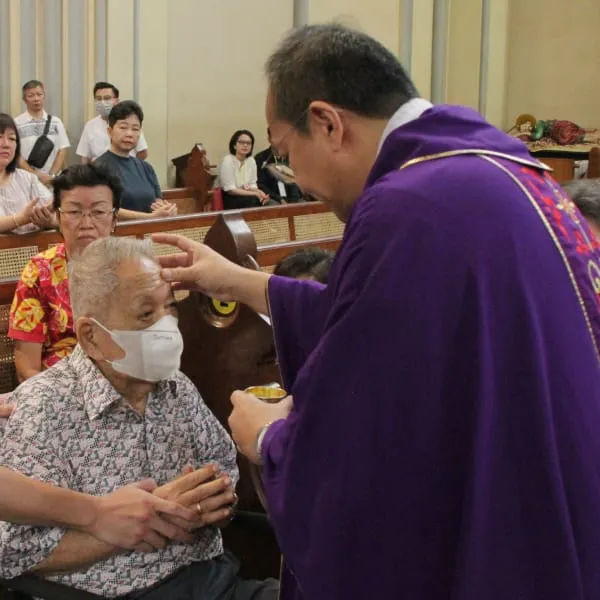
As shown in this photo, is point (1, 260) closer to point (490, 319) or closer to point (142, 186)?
point (142, 186)

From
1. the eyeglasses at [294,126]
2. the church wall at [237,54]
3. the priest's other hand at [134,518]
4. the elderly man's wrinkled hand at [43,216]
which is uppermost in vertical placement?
the church wall at [237,54]

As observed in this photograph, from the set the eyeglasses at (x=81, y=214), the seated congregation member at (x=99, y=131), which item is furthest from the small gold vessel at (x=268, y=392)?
the seated congregation member at (x=99, y=131)

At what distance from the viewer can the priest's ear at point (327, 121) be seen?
168cm

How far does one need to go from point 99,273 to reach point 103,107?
20.3 ft

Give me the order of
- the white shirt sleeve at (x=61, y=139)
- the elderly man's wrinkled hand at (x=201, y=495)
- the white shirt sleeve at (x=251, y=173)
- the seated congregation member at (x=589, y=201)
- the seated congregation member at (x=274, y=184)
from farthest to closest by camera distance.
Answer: the seated congregation member at (x=274, y=184) → the white shirt sleeve at (x=251, y=173) → the white shirt sleeve at (x=61, y=139) → the seated congregation member at (x=589, y=201) → the elderly man's wrinkled hand at (x=201, y=495)

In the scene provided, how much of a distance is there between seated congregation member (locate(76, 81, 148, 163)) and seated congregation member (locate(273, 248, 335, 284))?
536cm

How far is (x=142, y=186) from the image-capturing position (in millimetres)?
6711

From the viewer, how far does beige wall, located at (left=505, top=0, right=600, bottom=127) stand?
1236 centimetres

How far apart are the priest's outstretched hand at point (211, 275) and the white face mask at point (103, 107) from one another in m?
6.01

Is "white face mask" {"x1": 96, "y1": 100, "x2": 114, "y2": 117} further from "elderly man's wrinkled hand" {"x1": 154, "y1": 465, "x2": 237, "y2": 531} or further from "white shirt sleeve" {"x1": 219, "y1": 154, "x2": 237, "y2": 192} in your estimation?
"elderly man's wrinkled hand" {"x1": 154, "y1": 465, "x2": 237, "y2": 531}

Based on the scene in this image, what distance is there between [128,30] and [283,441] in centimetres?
801

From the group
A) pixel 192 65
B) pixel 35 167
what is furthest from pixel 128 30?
pixel 35 167

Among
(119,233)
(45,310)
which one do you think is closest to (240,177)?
(119,233)

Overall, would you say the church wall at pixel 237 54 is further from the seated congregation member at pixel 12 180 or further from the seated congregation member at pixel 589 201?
the seated congregation member at pixel 589 201
